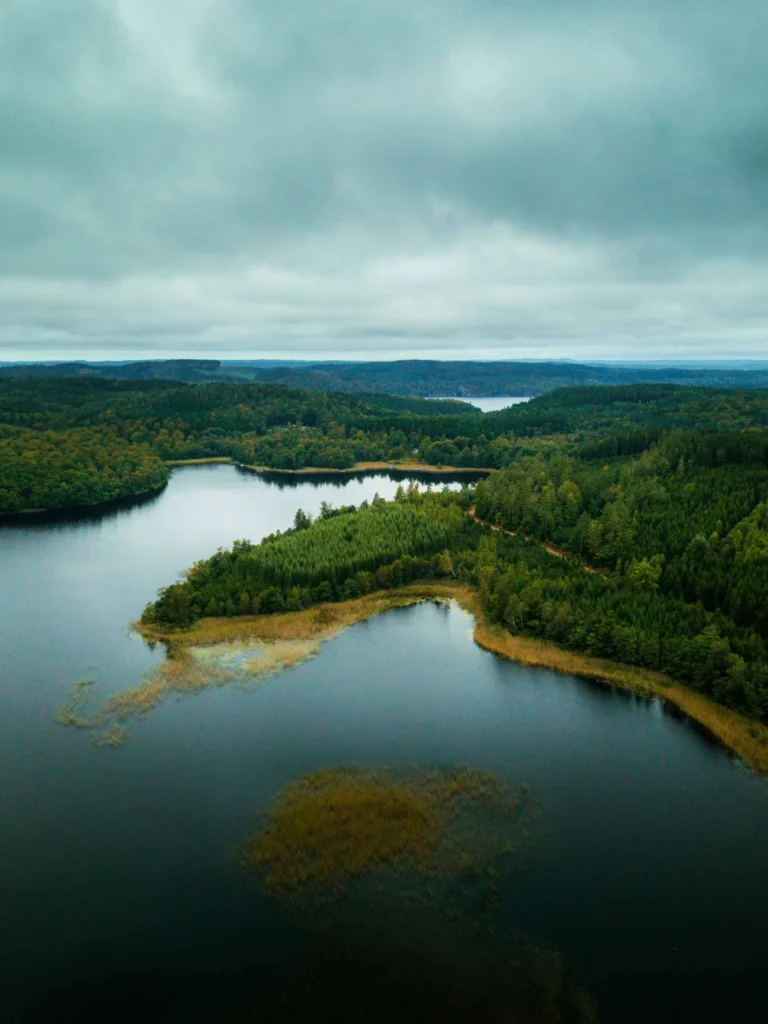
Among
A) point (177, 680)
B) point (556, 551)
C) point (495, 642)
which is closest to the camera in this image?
point (177, 680)

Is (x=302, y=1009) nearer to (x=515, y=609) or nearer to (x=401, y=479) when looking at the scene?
(x=515, y=609)

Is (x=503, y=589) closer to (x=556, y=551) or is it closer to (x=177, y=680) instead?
(x=556, y=551)

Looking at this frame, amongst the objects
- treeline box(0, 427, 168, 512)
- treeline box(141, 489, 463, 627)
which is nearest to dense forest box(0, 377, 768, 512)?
treeline box(0, 427, 168, 512)

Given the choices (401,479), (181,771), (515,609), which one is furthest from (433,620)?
(401,479)

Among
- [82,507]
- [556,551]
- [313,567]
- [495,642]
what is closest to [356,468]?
[82,507]

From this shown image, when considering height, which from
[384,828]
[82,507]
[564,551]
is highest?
[564,551]

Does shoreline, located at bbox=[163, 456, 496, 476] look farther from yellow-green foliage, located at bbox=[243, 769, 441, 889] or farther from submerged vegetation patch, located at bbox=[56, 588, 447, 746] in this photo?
yellow-green foliage, located at bbox=[243, 769, 441, 889]
